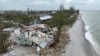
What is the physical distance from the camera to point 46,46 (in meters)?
31.1

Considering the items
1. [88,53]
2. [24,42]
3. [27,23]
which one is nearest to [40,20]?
[27,23]

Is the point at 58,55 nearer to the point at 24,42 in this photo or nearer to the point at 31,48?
the point at 31,48

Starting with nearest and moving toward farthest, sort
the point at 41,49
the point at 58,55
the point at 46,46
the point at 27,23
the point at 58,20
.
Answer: the point at 58,55 < the point at 41,49 < the point at 46,46 < the point at 58,20 < the point at 27,23

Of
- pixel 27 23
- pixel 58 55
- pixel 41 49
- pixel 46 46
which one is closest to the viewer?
pixel 58 55

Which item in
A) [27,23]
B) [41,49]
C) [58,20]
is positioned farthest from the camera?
[27,23]

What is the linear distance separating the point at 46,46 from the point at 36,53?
3.57 m

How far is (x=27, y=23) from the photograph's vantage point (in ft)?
206

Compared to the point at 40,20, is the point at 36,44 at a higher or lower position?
higher

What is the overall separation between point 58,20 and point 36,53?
616 inches

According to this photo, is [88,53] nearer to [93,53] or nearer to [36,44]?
[93,53]

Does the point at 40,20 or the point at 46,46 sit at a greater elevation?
the point at 46,46

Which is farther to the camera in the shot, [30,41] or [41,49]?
[30,41]

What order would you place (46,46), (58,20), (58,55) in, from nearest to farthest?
(58,55) → (46,46) → (58,20)

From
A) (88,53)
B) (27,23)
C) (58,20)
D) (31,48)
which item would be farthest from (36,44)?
(27,23)
